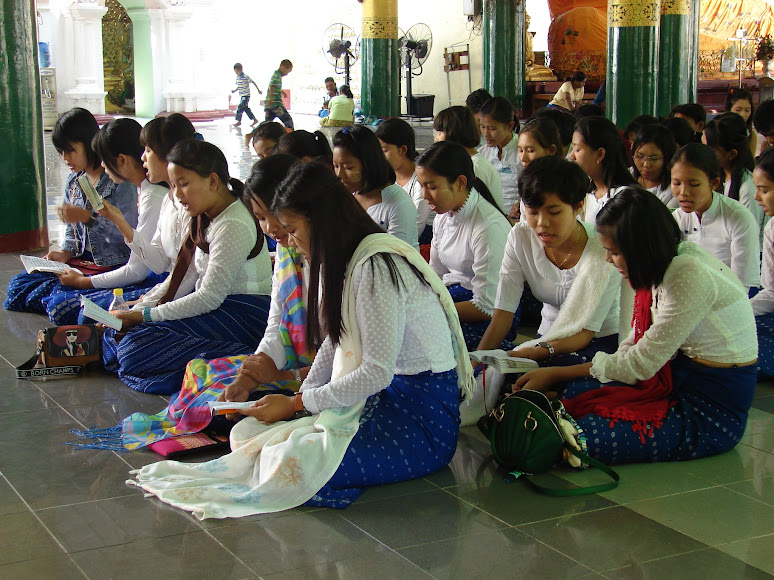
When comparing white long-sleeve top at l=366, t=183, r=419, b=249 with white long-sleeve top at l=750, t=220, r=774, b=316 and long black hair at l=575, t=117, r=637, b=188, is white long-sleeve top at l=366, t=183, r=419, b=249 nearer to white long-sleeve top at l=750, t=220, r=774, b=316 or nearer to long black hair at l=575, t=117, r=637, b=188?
long black hair at l=575, t=117, r=637, b=188

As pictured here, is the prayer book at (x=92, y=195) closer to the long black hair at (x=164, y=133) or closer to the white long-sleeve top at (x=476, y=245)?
the long black hair at (x=164, y=133)

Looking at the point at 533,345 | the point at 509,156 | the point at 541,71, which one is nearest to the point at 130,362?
the point at 533,345

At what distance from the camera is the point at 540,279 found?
150 inches

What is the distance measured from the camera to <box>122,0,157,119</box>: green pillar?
2169 cm

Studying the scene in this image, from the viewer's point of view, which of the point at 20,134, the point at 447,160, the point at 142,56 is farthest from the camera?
the point at 142,56

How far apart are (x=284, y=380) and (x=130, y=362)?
0.97 metres

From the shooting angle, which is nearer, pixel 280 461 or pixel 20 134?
pixel 280 461

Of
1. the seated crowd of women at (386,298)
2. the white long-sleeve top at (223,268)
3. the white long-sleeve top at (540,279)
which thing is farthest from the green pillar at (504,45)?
the white long-sleeve top at (540,279)

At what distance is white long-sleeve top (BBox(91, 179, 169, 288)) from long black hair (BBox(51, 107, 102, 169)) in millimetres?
610

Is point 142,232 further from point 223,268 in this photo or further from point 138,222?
point 223,268

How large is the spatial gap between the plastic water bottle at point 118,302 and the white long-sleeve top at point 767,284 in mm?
2883

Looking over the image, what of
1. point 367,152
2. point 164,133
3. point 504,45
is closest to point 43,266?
point 164,133

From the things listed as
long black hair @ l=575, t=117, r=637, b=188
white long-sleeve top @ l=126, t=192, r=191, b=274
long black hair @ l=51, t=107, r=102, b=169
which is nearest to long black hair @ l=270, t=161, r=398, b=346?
white long-sleeve top @ l=126, t=192, r=191, b=274

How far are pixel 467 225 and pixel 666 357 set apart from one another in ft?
4.88
